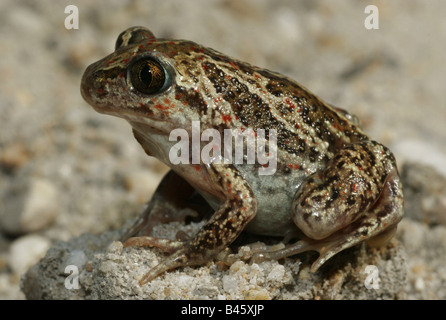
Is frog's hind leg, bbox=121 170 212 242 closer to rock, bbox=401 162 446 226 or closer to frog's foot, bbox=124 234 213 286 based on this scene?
frog's foot, bbox=124 234 213 286

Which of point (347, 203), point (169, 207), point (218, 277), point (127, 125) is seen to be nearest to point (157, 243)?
point (218, 277)

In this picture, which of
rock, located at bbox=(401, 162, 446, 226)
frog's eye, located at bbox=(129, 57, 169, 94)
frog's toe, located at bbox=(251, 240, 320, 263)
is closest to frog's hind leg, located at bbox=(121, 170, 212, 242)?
frog's toe, located at bbox=(251, 240, 320, 263)

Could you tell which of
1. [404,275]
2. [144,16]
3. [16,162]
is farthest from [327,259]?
[144,16]

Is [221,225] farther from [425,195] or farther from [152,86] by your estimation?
[425,195]

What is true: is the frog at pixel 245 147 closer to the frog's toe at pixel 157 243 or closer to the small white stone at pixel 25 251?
the frog's toe at pixel 157 243
